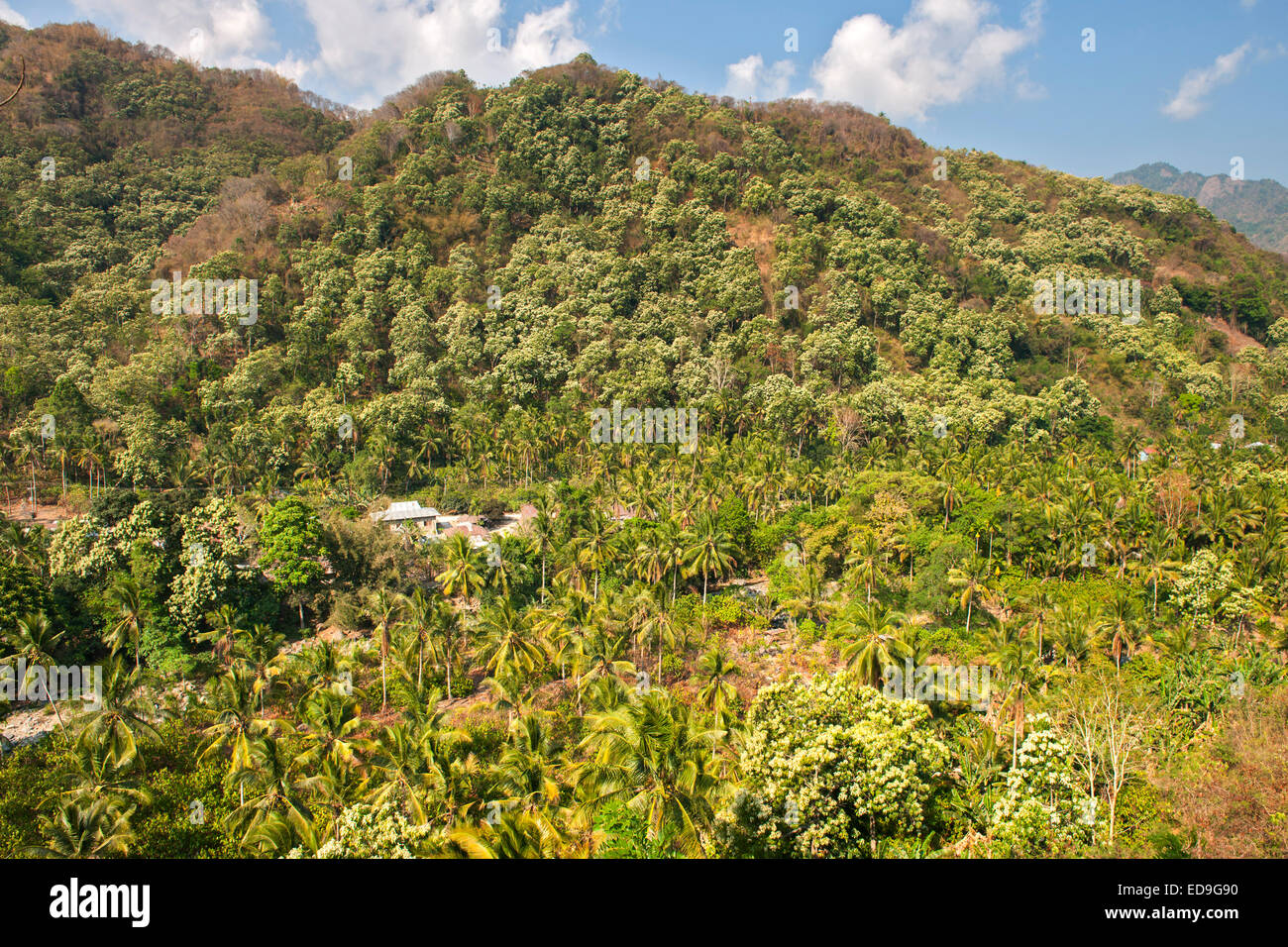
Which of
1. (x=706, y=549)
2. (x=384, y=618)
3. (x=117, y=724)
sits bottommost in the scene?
(x=117, y=724)

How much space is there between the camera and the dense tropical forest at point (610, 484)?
1733 centimetres

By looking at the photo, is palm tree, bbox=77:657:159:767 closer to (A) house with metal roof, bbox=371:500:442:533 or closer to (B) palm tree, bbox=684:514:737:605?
(A) house with metal roof, bbox=371:500:442:533

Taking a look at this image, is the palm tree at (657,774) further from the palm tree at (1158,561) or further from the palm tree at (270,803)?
the palm tree at (1158,561)

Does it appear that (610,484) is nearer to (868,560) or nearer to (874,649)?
(868,560)

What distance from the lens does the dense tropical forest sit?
17328mm

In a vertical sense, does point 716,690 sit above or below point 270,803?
above

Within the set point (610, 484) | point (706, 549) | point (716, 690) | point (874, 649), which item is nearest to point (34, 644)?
point (716, 690)

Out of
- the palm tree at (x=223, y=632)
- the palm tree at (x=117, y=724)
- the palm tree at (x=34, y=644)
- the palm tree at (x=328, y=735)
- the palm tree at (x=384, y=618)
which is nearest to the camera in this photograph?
the palm tree at (x=117, y=724)

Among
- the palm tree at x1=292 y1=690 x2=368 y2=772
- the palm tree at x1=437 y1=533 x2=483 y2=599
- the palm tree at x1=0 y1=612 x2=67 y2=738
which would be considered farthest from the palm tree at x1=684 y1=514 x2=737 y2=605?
the palm tree at x1=0 y1=612 x2=67 y2=738

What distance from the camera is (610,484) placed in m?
49.0

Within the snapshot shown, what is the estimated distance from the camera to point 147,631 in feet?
101

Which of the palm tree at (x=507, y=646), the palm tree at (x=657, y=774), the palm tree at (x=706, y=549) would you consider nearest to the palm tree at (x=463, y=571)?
the palm tree at (x=507, y=646)

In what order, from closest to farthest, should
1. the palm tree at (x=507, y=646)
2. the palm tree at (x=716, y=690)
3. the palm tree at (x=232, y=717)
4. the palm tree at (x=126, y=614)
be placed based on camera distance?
the palm tree at (x=232, y=717)
the palm tree at (x=716, y=690)
the palm tree at (x=507, y=646)
the palm tree at (x=126, y=614)

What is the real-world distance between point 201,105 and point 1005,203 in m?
109
